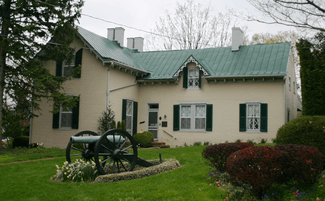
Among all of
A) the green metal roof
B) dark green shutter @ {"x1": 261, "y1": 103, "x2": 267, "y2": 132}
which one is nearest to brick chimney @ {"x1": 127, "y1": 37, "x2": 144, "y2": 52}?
the green metal roof

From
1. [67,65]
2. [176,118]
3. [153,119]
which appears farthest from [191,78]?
[67,65]

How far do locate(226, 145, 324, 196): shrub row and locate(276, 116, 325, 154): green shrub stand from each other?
1.63 m

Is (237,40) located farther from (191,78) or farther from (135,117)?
(135,117)

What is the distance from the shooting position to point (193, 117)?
1841 cm

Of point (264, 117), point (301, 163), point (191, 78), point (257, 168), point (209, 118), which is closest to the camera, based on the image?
point (257, 168)

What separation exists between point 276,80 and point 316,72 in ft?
20.3

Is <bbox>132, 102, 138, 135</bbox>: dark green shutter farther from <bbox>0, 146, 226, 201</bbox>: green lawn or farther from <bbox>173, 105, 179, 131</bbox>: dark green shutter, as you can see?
<bbox>0, 146, 226, 201</bbox>: green lawn

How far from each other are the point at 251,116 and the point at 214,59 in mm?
4347

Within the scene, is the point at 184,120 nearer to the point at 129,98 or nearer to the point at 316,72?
the point at 129,98

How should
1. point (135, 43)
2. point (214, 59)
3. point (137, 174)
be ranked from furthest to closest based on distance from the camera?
point (135, 43) → point (214, 59) → point (137, 174)

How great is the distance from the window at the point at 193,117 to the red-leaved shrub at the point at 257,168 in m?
12.0

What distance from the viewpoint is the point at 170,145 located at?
18.7 metres

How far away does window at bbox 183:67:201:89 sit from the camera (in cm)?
1854

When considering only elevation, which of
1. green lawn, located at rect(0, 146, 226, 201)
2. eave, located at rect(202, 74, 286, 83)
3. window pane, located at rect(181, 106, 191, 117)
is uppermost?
eave, located at rect(202, 74, 286, 83)
